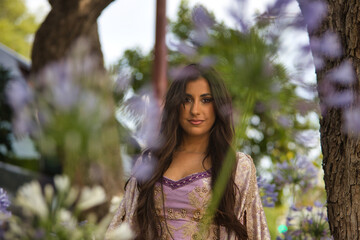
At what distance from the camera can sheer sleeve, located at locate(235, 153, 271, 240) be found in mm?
1991

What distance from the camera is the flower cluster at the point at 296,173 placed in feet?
9.38

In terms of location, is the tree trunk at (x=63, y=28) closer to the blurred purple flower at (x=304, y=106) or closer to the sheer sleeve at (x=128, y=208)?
the sheer sleeve at (x=128, y=208)

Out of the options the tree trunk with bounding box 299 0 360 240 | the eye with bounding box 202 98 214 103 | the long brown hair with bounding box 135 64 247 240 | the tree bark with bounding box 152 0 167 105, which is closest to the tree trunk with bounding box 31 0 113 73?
the tree bark with bounding box 152 0 167 105

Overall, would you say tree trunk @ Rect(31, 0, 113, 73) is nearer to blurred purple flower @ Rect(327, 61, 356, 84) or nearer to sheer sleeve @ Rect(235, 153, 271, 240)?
sheer sleeve @ Rect(235, 153, 271, 240)

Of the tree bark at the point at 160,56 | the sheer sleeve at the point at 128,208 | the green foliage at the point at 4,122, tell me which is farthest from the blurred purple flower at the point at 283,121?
the green foliage at the point at 4,122

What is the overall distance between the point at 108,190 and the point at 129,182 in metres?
1.97

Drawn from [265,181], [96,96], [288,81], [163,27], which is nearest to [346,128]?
[265,181]

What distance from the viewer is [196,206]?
1.96 metres

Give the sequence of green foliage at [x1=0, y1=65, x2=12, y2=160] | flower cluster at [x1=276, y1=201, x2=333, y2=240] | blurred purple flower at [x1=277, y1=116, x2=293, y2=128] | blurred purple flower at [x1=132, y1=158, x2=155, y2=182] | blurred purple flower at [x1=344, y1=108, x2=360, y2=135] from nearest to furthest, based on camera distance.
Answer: blurred purple flower at [x1=277, y1=116, x2=293, y2=128] → blurred purple flower at [x1=344, y1=108, x2=360, y2=135] → blurred purple flower at [x1=132, y1=158, x2=155, y2=182] → flower cluster at [x1=276, y1=201, x2=333, y2=240] → green foliage at [x1=0, y1=65, x2=12, y2=160]

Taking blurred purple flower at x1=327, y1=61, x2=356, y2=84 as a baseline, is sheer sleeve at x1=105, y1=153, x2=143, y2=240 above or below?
below

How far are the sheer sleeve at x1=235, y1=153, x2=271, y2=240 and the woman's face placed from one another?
0.23 metres

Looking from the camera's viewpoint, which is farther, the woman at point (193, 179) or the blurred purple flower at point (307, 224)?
the blurred purple flower at point (307, 224)

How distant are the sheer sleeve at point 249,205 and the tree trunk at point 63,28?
6.83 feet

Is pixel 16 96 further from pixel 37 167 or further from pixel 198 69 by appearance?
pixel 37 167
